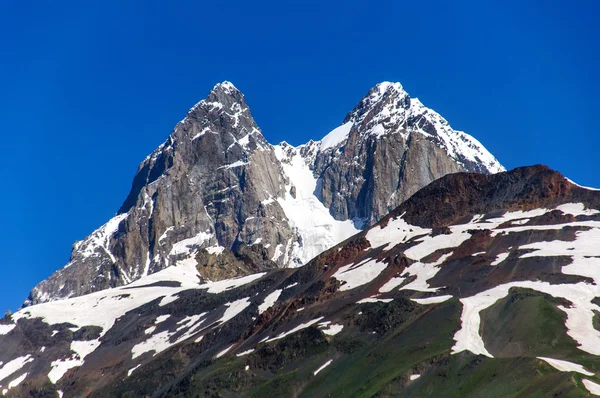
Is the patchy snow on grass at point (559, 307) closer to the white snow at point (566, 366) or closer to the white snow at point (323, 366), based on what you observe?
the white snow at point (566, 366)

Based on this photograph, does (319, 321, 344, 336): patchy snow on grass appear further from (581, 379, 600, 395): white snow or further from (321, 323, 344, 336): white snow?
(581, 379, 600, 395): white snow

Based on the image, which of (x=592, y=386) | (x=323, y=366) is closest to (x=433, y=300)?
(x=323, y=366)

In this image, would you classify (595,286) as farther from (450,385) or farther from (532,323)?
(450,385)

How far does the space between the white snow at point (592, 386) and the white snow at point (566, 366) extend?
5.83 metres

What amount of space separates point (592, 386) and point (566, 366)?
1269 cm

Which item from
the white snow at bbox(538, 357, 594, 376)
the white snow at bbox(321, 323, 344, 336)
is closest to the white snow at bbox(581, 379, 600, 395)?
the white snow at bbox(538, 357, 594, 376)

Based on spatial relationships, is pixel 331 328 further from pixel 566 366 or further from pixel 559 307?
pixel 566 366

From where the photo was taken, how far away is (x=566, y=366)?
137 meters

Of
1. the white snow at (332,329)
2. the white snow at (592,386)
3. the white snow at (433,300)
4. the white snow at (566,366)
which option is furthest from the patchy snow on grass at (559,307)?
the white snow at (332,329)

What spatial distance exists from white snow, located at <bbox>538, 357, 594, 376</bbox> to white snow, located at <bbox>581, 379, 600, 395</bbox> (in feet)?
19.1

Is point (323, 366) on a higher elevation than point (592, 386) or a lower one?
higher

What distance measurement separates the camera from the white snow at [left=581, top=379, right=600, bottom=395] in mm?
121975

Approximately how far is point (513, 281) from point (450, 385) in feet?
195

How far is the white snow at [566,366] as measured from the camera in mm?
134363
